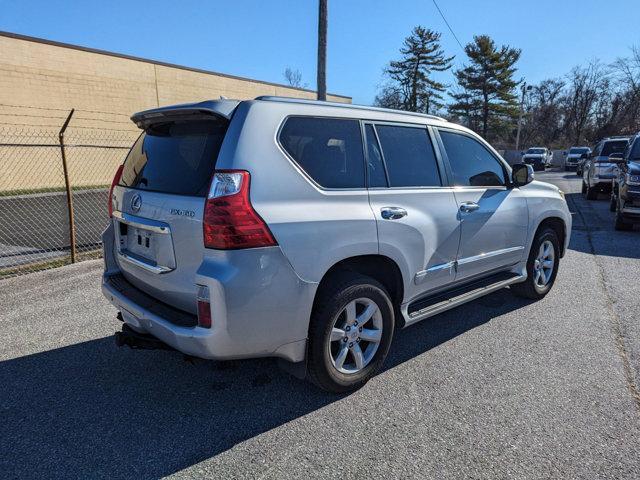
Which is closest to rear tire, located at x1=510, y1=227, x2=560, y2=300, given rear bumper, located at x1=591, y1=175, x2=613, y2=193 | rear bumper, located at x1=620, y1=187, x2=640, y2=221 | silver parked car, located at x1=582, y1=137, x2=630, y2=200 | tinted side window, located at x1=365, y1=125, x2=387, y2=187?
tinted side window, located at x1=365, y1=125, x2=387, y2=187

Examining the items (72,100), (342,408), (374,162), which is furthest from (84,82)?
(342,408)

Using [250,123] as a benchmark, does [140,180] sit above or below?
below

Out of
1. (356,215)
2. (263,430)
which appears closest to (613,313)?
(356,215)

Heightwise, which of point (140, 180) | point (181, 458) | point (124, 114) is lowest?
point (181, 458)

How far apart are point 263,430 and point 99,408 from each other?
1107 mm

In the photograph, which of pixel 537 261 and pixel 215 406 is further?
pixel 537 261

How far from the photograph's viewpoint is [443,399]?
9.73 ft

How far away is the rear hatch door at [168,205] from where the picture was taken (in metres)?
2.51

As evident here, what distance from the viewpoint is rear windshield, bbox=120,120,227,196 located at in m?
2.55

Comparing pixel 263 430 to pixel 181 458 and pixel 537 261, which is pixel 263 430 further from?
pixel 537 261

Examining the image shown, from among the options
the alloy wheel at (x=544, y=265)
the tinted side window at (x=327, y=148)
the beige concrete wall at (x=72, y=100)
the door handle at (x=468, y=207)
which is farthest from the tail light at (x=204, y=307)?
the beige concrete wall at (x=72, y=100)

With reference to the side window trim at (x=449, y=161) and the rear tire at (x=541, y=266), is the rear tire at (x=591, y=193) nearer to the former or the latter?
the rear tire at (x=541, y=266)

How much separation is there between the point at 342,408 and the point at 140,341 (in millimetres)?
1382

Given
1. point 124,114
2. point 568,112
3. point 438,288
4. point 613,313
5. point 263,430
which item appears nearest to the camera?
point 263,430
